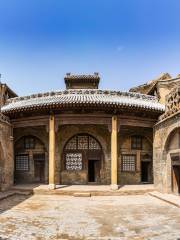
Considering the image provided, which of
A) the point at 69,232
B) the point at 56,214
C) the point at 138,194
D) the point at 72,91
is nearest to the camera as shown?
the point at 69,232

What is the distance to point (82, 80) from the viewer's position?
25.5 meters

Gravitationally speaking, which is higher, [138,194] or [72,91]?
[72,91]

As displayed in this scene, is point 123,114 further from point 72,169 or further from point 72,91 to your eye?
point 72,169

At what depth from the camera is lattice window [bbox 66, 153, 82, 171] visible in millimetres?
16927

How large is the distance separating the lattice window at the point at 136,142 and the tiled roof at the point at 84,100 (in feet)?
8.09

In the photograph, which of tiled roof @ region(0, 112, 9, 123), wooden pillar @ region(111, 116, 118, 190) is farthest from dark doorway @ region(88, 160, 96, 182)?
tiled roof @ region(0, 112, 9, 123)

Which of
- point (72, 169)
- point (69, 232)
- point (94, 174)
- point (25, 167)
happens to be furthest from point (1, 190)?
point (69, 232)

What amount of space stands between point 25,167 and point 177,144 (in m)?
9.97

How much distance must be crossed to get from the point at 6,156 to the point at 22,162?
2.67 meters

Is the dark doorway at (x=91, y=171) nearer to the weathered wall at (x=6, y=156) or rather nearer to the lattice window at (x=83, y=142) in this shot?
the lattice window at (x=83, y=142)

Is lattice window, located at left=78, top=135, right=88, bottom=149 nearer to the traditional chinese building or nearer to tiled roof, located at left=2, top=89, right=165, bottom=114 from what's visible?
the traditional chinese building

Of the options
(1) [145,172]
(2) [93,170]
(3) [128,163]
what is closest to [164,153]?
(3) [128,163]

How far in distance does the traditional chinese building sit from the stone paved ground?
3045 millimetres

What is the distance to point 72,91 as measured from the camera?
16641mm
